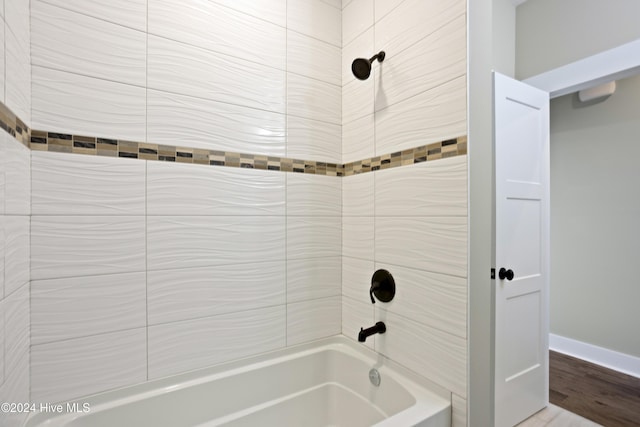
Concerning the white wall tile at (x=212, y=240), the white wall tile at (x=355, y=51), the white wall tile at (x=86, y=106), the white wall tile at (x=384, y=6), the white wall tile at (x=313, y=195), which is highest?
the white wall tile at (x=384, y=6)

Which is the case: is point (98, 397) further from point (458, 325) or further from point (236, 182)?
point (458, 325)

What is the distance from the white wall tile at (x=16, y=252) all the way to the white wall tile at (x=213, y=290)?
395mm

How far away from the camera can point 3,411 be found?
0.82 meters

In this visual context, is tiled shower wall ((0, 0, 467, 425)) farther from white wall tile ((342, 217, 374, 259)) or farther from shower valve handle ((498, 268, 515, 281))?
shower valve handle ((498, 268, 515, 281))

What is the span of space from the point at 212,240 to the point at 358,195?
824 millimetres

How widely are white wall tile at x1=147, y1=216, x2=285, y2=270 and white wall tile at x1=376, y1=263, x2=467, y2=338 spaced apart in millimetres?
624

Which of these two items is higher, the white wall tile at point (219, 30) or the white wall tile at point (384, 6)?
the white wall tile at point (384, 6)

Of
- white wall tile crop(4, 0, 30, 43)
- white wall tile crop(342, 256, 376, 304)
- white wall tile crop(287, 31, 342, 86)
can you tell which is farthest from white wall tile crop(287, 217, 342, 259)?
white wall tile crop(4, 0, 30, 43)

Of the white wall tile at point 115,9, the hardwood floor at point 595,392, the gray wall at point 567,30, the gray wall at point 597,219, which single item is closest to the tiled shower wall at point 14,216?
the white wall tile at point 115,9

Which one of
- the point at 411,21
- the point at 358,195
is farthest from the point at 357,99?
the point at 358,195

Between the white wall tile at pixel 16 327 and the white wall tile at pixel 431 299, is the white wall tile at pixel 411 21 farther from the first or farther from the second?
the white wall tile at pixel 16 327

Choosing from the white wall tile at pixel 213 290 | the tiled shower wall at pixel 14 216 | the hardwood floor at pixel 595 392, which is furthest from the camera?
the hardwood floor at pixel 595 392

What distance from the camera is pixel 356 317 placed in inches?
66.7

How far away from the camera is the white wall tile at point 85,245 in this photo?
3.53 ft
